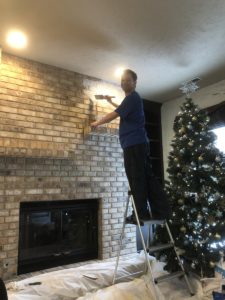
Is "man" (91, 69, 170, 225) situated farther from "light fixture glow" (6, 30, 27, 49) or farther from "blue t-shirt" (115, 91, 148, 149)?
"light fixture glow" (6, 30, 27, 49)

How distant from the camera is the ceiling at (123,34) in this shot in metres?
2.47

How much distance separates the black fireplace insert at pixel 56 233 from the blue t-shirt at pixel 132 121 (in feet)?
5.12

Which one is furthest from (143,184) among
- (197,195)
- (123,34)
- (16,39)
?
(16,39)

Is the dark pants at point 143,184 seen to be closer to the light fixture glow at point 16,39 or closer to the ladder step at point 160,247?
the ladder step at point 160,247

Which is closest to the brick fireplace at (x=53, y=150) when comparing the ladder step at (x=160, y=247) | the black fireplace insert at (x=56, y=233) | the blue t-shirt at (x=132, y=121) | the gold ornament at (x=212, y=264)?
the black fireplace insert at (x=56, y=233)

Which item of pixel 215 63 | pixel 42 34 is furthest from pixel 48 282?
pixel 215 63

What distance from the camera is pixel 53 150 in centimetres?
316

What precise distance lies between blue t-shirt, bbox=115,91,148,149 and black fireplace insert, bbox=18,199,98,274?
5.12ft

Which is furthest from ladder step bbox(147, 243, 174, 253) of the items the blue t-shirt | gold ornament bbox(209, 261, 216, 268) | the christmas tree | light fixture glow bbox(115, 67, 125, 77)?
light fixture glow bbox(115, 67, 125, 77)

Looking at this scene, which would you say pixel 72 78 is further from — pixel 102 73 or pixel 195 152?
pixel 195 152

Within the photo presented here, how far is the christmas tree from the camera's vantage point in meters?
2.53

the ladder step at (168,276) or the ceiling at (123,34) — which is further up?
the ceiling at (123,34)

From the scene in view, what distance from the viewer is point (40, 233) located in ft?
10.9

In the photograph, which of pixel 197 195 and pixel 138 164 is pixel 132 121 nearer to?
pixel 138 164
